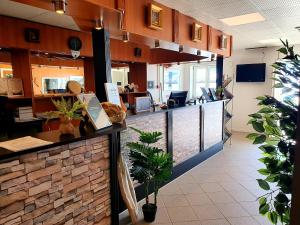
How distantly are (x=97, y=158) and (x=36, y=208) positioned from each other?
66 cm

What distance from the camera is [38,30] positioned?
4.29 m

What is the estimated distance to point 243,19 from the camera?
399 centimetres

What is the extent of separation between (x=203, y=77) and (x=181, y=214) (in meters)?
6.88

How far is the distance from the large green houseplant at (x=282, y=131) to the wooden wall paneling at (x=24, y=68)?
4151 mm

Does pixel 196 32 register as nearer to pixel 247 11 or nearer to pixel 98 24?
pixel 247 11

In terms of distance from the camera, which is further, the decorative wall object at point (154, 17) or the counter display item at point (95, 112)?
the decorative wall object at point (154, 17)

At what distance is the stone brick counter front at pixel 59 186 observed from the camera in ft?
5.00

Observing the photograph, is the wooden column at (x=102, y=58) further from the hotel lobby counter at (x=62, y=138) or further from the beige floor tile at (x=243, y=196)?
the beige floor tile at (x=243, y=196)

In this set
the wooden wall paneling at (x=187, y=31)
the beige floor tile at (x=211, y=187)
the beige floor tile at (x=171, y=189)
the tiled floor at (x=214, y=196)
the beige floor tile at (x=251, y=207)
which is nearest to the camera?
the tiled floor at (x=214, y=196)

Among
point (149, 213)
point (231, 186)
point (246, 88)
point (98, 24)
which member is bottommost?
point (231, 186)

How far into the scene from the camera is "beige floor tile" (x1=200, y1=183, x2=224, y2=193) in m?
3.40

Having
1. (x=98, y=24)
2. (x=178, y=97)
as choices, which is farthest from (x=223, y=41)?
(x=98, y=24)

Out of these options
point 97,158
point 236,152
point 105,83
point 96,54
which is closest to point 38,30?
point 96,54

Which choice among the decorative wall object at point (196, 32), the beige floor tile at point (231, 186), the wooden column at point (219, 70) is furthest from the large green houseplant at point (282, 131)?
the wooden column at point (219, 70)
